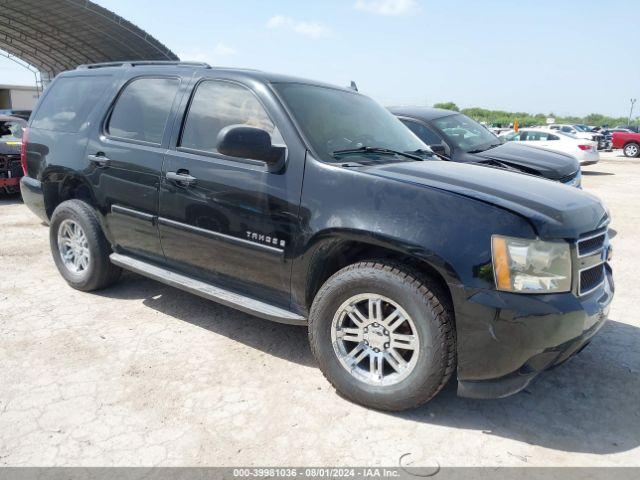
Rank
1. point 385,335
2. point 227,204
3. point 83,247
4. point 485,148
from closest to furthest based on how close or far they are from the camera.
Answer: point 385,335 → point 227,204 → point 83,247 → point 485,148

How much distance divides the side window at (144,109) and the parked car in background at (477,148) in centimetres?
411

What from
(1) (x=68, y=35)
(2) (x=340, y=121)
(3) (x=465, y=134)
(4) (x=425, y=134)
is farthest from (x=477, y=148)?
(1) (x=68, y=35)

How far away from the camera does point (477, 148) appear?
7406mm

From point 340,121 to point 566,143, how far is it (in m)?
16.0

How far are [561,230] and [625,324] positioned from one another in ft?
7.10

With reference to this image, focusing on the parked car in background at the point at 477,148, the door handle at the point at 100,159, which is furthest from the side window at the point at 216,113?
the parked car in background at the point at 477,148

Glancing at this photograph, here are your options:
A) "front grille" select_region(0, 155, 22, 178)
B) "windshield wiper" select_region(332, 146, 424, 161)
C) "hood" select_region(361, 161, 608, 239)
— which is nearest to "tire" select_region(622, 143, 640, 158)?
"hood" select_region(361, 161, 608, 239)

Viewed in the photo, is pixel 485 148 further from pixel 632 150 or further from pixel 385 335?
pixel 632 150

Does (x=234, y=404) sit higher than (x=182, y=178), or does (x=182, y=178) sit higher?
(x=182, y=178)

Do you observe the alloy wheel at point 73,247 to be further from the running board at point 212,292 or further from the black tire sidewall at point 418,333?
the black tire sidewall at point 418,333

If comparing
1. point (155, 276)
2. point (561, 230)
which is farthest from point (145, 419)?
point (561, 230)

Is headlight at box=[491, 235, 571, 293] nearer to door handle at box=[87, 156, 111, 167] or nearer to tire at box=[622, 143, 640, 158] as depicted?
door handle at box=[87, 156, 111, 167]

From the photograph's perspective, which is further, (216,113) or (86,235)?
(86,235)

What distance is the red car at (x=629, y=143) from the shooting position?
25.0 metres
